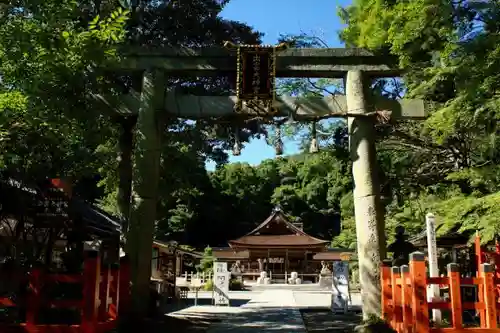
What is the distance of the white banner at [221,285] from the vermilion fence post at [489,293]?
436 inches

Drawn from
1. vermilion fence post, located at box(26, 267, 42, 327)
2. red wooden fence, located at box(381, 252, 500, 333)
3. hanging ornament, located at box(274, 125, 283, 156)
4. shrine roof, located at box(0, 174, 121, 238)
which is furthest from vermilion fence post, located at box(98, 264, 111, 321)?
hanging ornament, located at box(274, 125, 283, 156)

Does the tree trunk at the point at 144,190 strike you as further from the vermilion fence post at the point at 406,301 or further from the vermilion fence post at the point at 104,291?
the vermilion fence post at the point at 406,301

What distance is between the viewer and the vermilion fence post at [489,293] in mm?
6965

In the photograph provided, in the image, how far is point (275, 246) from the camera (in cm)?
3766

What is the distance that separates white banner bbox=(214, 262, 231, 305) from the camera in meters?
17.1

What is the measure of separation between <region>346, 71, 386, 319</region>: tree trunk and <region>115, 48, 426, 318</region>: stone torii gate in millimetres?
21

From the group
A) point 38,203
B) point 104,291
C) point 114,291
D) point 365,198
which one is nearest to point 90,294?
point 104,291

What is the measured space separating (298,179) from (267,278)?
26341 millimetres

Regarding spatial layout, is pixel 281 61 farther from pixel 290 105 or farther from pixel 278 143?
pixel 278 143

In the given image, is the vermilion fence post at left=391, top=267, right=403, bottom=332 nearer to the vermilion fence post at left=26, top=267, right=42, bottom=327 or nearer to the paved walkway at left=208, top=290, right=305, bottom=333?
the paved walkway at left=208, top=290, right=305, bottom=333

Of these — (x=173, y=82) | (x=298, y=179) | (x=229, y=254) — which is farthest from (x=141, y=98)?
(x=298, y=179)

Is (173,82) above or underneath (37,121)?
above

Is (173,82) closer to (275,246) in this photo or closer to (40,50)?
(40,50)

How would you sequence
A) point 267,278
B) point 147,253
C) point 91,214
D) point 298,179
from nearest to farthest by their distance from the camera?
1. point 147,253
2. point 91,214
3. point 267,278
4. point 298,179
